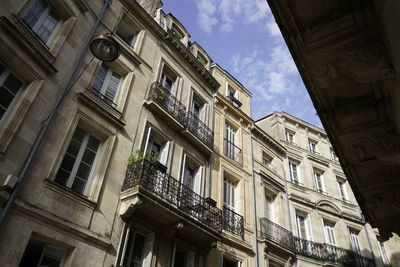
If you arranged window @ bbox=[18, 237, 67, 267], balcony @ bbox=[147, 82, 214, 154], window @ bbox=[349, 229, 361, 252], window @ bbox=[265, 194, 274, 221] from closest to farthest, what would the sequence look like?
window @ bbox=[18, 237, 67, 267], balcony @ bbox=[147, 82, 214, 154], window @ bbox=[265, 194, 274, 221], window @ bbox=[349, 229, 361, 252]

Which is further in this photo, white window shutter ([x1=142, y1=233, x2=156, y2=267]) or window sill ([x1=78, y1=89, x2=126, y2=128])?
window sill ([x1=78, y1=89, x2=126, y2=128])

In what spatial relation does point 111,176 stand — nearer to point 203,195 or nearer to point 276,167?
point 203,195

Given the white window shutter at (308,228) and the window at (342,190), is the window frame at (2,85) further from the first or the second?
the window at (342,190)

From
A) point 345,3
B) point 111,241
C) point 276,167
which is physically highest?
point 276,167

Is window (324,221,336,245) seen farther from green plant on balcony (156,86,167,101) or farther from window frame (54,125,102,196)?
window frame (54,125,102,196)

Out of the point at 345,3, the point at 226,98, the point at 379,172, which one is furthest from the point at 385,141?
the point at 226,98

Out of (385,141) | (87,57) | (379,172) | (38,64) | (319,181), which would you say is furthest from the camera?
(319,181)

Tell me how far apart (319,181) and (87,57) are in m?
15.9

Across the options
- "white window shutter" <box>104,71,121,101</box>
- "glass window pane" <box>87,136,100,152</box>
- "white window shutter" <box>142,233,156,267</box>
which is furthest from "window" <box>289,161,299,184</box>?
"glass window pane" <box>87,136,100,152</box>

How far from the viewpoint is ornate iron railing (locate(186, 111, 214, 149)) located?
43.0 feet

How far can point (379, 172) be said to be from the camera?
5.33m

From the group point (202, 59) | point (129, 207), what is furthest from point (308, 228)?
point (129, 207)

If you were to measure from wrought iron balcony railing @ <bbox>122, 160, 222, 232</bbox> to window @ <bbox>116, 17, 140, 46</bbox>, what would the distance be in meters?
5.66

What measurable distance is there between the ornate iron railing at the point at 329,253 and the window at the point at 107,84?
433 inches
